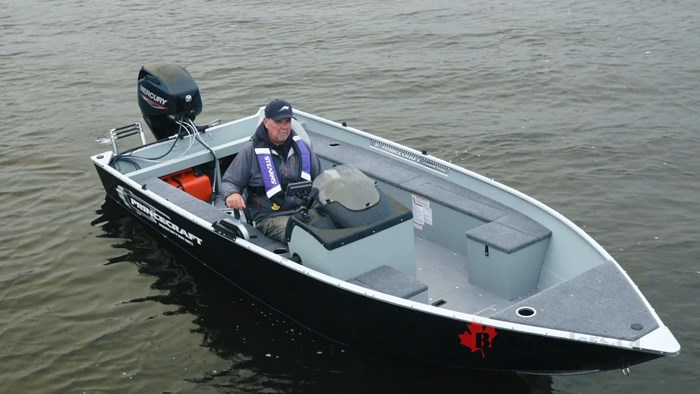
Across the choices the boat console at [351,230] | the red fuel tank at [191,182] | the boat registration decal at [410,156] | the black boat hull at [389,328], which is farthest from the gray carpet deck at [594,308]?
the red fuel tank at [191,182]

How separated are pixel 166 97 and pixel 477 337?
4.74m

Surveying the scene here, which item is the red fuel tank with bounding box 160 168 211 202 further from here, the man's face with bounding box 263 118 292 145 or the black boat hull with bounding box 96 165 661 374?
the man's face with bounding box 263 118 292 145

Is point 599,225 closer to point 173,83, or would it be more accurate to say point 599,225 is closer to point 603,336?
point 603,336

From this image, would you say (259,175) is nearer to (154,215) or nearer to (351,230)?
(351,230)

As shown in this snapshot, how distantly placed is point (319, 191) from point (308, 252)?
0.53 m

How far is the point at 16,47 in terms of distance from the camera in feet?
52.8

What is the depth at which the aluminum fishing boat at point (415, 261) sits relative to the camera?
5695 mm

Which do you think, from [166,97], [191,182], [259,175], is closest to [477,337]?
[259,175]

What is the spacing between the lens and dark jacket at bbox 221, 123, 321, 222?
7.26m

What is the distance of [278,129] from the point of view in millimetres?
7082

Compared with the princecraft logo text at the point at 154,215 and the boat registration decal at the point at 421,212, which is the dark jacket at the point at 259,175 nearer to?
the princecraft logo text at the point at 154,215

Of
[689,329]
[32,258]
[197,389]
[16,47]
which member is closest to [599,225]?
[689,329]

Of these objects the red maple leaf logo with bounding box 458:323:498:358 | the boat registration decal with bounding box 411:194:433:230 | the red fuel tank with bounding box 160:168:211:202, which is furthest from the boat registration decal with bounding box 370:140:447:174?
the red maple leaf logo with bounding box 458:323:498:358

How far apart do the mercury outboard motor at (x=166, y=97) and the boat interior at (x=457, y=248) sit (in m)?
0.70
